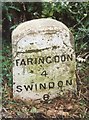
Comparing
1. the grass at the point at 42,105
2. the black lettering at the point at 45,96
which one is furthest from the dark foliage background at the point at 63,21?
the black lettering at the point at 45,96

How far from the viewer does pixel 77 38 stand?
1246 mm

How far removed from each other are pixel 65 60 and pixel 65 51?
4 centimetres

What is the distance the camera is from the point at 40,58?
48.5 inches

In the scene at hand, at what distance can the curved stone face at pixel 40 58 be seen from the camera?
4.03 ft

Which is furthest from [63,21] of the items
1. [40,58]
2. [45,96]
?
[45,96]

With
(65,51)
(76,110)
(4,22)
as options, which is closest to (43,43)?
(65,51)

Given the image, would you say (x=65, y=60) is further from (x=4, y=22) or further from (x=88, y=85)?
(x=4, y=22)

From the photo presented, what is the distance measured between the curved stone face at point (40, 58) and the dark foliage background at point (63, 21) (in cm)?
3

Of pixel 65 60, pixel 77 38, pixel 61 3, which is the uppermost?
pixel 61 3

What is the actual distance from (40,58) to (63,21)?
0.21 metres

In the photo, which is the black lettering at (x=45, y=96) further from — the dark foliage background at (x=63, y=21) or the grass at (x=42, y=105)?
the dark foliage background at (x=63, y=21)

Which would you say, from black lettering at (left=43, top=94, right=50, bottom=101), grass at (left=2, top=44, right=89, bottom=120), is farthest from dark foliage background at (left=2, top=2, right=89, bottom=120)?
black lettering at (left=43, top=94, right=50, bottom=101)

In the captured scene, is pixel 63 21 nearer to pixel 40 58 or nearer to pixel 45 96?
pixel 40 58

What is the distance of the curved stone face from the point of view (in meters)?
1.23
